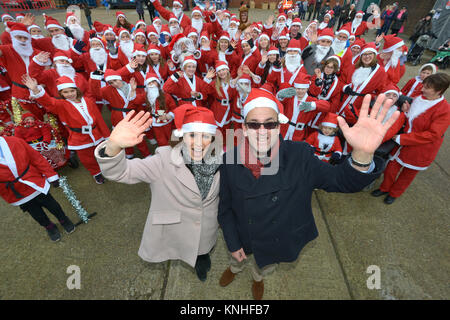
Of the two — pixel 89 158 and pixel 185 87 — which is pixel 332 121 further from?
pixel 89 158

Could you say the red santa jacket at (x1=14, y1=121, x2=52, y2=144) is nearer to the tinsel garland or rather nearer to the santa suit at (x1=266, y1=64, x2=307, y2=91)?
the tinsel garland

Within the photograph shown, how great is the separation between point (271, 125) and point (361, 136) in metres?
0.64

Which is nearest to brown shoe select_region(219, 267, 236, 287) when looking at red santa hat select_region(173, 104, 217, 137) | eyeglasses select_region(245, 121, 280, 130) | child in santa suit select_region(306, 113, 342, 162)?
red santa hat select_region(173, 104, 217, 137)

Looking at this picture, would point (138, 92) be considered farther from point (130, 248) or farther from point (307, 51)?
point (307, 51)

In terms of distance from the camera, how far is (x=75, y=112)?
132 inches

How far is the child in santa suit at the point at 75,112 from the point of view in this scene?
331 centimetres

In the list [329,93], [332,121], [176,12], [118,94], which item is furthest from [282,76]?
[176,12]

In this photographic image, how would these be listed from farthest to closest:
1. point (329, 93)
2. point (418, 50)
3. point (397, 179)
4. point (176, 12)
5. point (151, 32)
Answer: point (418, 50) < point (176, 12) < point (151, 32) < point (329, 93) < point (397, 179)

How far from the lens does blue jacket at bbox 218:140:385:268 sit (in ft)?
5.22

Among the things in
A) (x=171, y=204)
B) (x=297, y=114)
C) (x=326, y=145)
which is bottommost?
(x=326, y=145)

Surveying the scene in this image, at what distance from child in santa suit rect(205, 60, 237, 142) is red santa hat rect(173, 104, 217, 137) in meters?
2.93

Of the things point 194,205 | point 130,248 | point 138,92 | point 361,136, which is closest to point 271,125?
point 361,136

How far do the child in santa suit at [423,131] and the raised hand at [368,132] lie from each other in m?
2.31

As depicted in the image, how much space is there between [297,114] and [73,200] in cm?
400
